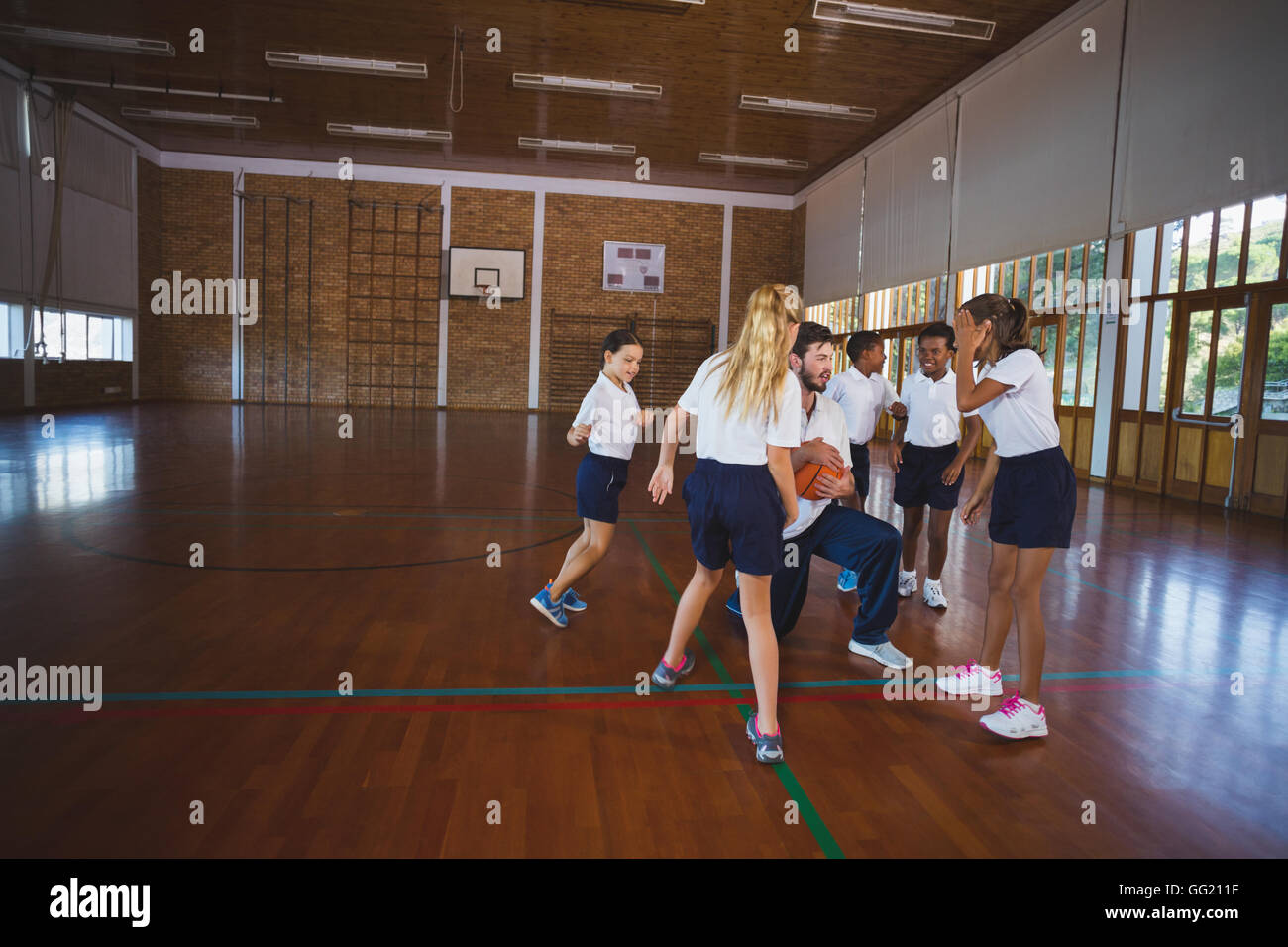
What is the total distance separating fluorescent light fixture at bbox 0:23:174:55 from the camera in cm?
1198

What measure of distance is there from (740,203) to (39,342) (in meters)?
15.2

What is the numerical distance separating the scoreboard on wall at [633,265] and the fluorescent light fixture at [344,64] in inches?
295

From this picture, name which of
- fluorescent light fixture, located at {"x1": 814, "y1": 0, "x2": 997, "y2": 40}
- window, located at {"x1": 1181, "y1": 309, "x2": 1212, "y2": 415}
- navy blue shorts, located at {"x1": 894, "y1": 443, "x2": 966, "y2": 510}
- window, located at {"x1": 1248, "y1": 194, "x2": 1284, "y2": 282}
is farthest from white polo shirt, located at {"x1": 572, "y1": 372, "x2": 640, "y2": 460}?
fluorescent light fixture, located at {"x1": 814, "y1": 0, "x2": 997, "y2": 40}

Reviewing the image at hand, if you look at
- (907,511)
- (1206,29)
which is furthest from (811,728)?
(1206,29)

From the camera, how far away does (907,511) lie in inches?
181

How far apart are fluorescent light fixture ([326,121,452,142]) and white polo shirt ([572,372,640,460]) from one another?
15.2 m

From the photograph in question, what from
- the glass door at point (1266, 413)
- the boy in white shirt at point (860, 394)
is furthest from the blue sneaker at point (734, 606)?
the glass door at point (1266, 413)

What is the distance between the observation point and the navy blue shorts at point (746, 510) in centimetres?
261

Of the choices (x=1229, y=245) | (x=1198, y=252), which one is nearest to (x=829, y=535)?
(x=1229, y=245)

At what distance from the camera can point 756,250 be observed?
20.6 m

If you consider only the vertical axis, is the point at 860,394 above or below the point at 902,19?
below

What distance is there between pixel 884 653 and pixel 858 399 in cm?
165

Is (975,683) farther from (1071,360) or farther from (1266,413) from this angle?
(1071,360)

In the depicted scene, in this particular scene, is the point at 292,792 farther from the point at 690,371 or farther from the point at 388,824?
the point at 690,371
